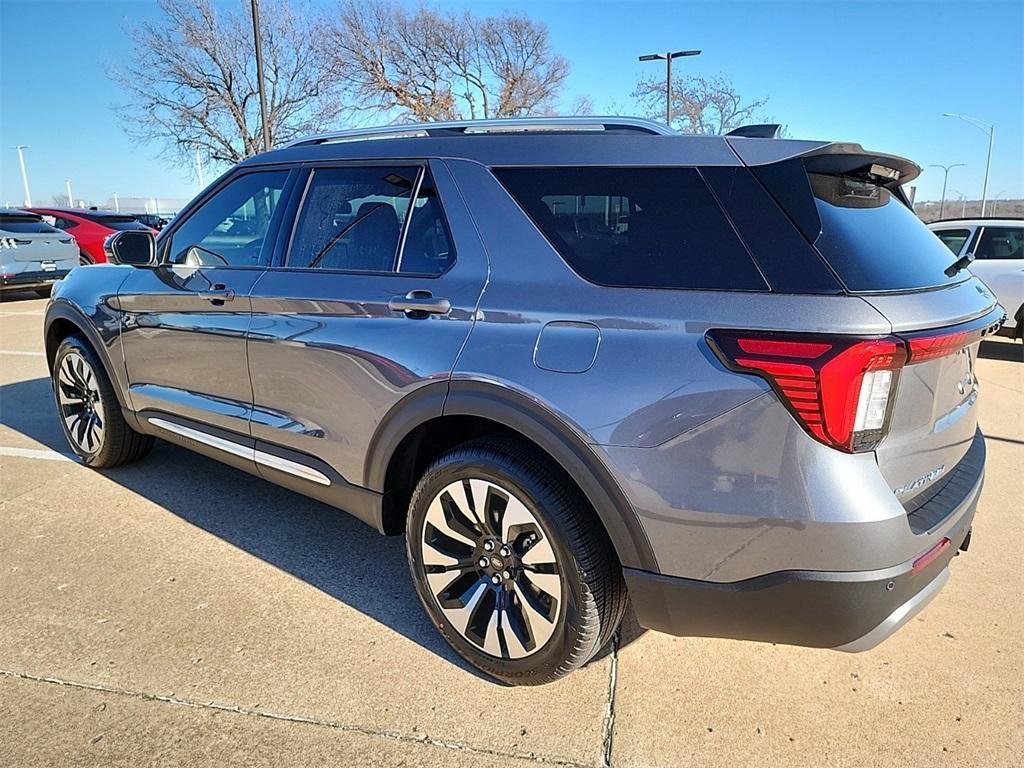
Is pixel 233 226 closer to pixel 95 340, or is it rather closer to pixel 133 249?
pixel 133 249

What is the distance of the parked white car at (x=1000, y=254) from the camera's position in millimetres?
8750

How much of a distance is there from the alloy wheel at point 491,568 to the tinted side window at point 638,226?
812 mm

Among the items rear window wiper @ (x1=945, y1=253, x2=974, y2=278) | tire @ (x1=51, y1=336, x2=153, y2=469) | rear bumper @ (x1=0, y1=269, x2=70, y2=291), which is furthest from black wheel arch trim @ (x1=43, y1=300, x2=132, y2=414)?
rear bumper @ (x1=0, y1=269, x2=70, y2=291)

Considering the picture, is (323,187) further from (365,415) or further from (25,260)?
(25,260)

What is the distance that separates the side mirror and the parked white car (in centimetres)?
913

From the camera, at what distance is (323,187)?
10.00 feet

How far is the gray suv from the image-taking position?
1.82 metres

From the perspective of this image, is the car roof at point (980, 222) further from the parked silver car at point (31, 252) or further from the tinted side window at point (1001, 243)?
the parked silver car at point (31, 252)

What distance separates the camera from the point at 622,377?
6.50 ft

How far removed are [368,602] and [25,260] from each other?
12165 millimetres

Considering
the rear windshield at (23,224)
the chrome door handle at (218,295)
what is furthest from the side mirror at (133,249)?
the rear windshield at (23,224)

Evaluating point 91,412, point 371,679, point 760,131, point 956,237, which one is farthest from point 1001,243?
point 91,412

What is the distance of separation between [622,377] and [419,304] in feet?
2.80

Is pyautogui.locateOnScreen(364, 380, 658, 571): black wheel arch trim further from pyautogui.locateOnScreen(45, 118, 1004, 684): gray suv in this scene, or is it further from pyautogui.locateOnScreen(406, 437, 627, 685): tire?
pyautogui.locateOnScreen(406, 437, 627, 685): tire
